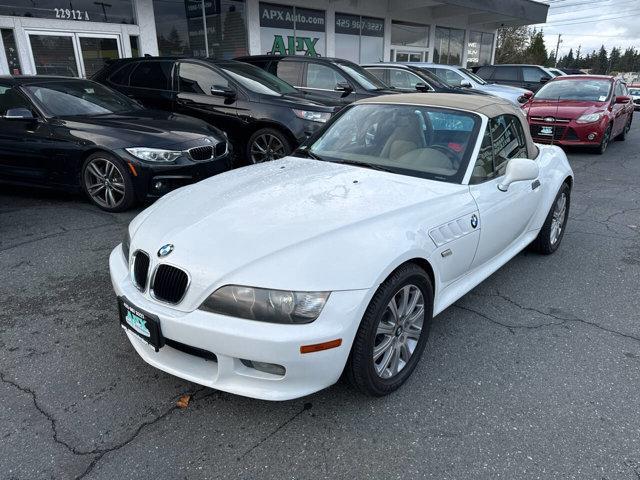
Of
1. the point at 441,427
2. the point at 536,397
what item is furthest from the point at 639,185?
the point at 441,427

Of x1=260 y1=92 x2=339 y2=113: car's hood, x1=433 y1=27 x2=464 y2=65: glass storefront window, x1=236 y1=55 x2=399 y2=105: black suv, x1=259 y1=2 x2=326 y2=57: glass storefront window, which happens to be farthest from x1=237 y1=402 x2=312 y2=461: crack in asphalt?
x1=433 y1=27 x2=464 y2=65: glass storefront window

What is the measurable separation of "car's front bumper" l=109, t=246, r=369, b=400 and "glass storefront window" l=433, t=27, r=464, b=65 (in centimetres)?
2402

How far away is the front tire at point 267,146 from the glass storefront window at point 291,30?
8594 millimetres

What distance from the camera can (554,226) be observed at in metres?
4.71

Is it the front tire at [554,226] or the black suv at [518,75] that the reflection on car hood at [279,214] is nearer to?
the front tire at [554,226]

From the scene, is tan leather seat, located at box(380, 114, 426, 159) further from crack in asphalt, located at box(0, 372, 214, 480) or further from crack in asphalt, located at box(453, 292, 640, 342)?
crack in asphalt, located at box(0, 372, 214, 480)

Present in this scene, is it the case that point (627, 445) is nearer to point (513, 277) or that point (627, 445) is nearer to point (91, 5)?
point (513, 277)

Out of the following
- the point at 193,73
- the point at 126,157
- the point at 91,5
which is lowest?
the point at 126,157

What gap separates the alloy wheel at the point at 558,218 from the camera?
4.62 metres

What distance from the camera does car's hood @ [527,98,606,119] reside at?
32.6 feet

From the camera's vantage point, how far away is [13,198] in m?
6.37

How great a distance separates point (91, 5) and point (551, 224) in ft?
37.9

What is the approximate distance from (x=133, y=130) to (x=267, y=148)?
6.77ft

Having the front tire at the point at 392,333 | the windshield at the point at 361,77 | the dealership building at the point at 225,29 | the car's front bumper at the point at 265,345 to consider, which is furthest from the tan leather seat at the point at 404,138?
the dealership building at the point at 225,29
